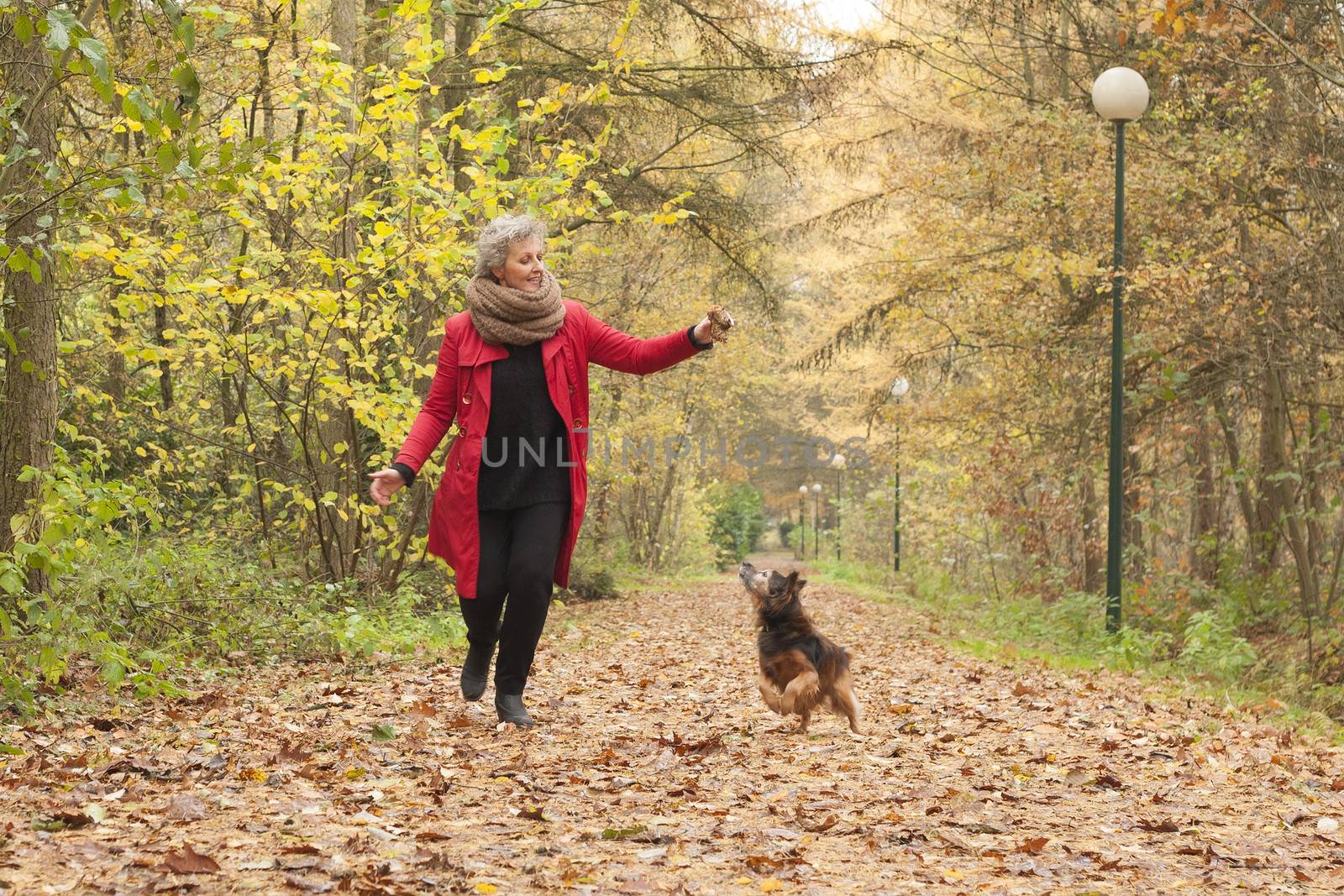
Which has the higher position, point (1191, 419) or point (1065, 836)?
point (1191, 419)

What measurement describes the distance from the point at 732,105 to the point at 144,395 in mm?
6888

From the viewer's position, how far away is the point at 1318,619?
10.9 m

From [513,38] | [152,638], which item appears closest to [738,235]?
[513,38]

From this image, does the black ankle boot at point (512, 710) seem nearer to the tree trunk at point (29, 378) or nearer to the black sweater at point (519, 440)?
the black sweater at point (519, 440)

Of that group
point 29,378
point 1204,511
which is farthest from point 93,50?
point 1204,511

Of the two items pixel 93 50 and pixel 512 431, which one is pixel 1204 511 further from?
pixel 93 50

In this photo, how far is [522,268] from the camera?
18.2 ft

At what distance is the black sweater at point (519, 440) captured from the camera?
5516 millimetres

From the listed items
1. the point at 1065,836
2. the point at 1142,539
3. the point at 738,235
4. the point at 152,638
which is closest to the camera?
the point at 1065,836

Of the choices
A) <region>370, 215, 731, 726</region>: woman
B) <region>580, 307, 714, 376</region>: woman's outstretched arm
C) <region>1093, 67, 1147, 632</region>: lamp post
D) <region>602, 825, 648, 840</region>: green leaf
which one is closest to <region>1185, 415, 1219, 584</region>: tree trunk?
<region>1093, 67, 1147, 632</region>: lamp post

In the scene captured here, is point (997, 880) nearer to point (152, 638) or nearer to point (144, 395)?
point (152, 638)

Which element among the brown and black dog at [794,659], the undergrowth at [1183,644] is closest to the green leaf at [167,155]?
the brown and black dog at [794,659]

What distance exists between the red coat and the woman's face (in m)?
0.25

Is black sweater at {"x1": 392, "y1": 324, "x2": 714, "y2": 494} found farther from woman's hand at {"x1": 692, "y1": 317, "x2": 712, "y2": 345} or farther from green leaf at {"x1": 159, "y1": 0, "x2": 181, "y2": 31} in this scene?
green leaf at {"x1": 159, "y1": 0, "x2": 181, "y2": 31}
